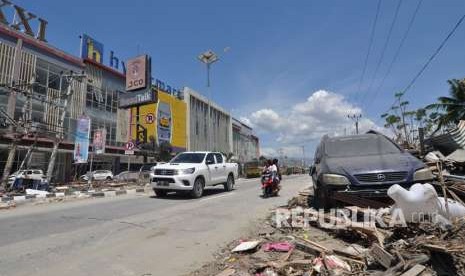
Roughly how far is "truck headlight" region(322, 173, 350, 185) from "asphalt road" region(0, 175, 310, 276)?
2.03 metres

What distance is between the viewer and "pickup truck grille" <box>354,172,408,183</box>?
255 inches

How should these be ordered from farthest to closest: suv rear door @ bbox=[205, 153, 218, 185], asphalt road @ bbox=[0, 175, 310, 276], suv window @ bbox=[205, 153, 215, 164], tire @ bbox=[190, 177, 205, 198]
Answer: suv window @ bbox=[205, 153, 215, 164]
suv rear door @ bbox=[205, 153, 218, 185]
tire @ bbox=[190, 177, 205, 198]
asphalt road @ bbox=[0, 175, 310, 276]

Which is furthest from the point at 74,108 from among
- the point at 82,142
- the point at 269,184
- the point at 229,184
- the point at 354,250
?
the point at 354,250

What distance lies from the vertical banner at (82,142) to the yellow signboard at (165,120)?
66.5ft

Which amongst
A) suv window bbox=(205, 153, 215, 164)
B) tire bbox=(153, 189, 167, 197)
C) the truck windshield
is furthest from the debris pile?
tire bbox=(153, 189, 167, 197)

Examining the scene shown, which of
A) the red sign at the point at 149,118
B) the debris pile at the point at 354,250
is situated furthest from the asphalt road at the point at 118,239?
the red sign at the point at 149,118

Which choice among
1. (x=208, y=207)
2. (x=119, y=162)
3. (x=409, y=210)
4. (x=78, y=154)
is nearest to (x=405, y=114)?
(x=119, y=162)

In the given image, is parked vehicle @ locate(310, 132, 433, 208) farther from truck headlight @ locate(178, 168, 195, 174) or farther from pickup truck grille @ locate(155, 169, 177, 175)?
pickup truck grille @ locate(155, 169, 177, 175)

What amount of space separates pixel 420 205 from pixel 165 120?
48.8 meters

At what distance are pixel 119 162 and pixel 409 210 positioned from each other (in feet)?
133

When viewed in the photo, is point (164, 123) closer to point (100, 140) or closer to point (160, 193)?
point (100, 140)

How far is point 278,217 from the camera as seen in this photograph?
7.54 m

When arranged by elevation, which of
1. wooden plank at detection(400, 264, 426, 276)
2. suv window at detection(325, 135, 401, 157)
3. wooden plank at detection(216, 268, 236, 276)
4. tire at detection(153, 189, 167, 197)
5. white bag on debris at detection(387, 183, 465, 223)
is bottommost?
wooden plank at detection(216, 268, 236, 276)

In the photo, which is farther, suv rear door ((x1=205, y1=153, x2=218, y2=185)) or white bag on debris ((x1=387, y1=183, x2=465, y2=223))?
suv rear door ((x1=205, y1=153, x2=218, y2=185))
